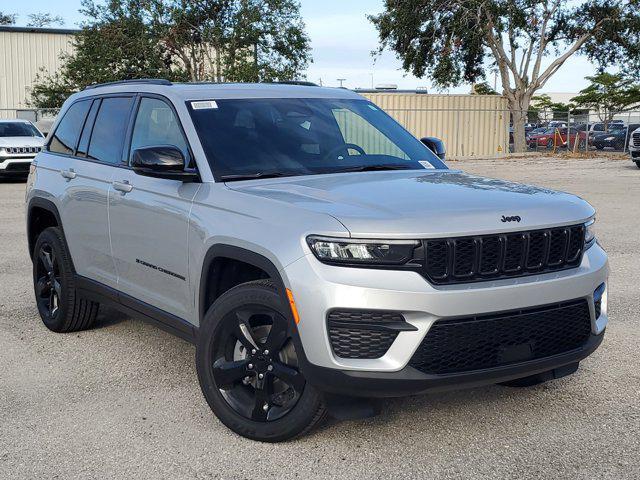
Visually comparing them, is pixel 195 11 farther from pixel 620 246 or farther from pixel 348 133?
pixel 348 133

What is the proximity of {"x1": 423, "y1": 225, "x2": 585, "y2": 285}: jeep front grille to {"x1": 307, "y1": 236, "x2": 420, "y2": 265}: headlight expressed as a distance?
10 cm

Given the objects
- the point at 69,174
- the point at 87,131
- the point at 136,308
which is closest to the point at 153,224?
the point at 136,308

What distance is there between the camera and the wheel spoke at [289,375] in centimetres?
400

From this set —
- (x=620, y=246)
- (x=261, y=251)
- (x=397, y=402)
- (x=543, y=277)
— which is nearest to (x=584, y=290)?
(x=543, y=277)

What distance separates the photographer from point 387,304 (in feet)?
12.0

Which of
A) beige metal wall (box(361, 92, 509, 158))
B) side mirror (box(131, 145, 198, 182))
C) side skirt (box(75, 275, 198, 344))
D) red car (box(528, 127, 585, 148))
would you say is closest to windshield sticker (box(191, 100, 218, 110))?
side mirror (box(131, 145, 198, 182))

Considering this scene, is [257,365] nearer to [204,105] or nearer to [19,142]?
[204,105]

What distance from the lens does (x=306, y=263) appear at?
3781 millimetres

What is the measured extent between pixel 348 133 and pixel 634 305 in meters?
3.15

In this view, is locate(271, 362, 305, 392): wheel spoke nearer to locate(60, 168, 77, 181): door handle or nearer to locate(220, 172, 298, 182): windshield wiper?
locate(220, 172, 298, 182): windshield wiper

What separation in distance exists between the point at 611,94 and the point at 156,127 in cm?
5136

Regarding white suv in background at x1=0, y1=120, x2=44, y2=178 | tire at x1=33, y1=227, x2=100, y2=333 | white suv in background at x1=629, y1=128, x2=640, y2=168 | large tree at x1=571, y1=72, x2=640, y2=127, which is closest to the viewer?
tire at x1=33, y1=227, x2=100, y2=333

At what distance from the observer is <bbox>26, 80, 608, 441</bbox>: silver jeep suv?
373 cm

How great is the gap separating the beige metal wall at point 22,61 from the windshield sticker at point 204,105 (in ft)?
136
